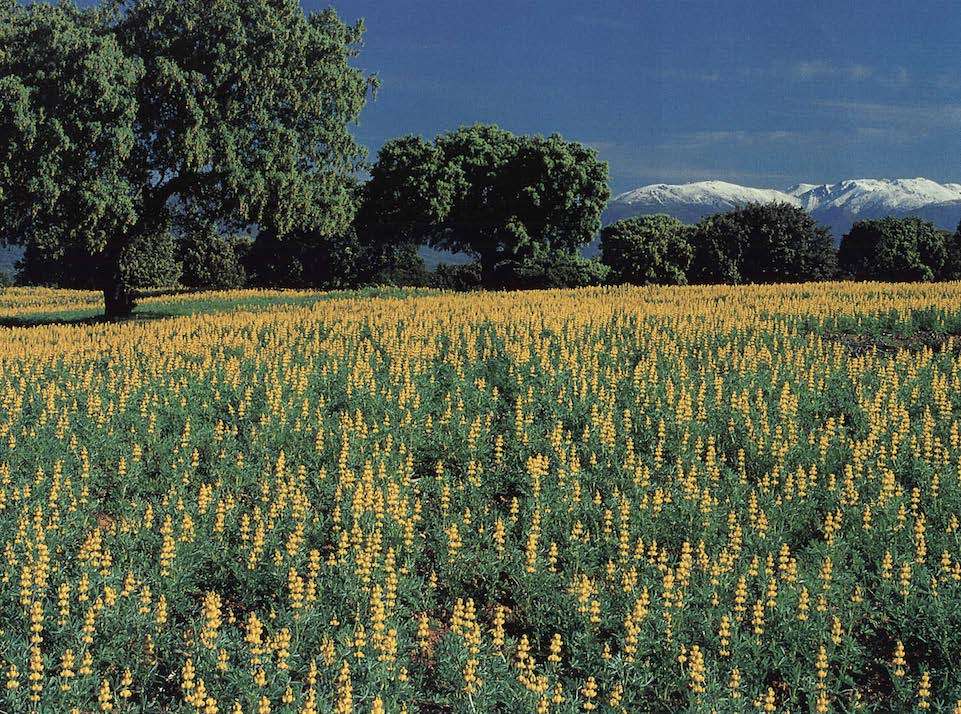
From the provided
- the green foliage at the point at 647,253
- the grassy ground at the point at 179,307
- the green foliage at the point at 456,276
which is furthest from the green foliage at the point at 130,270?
the green foliage at the point at 647,253

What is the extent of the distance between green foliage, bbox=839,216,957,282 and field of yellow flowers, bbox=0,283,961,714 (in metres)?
76.6

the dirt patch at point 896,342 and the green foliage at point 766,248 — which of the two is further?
the green foliage at point 766,248

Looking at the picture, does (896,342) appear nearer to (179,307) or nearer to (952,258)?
(179,307)

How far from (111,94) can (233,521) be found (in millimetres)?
20358

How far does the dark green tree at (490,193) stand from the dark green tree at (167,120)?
2755 cm

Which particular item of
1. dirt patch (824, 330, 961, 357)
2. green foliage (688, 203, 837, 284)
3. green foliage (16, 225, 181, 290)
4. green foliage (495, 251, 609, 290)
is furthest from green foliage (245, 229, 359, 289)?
dirt patch (824, 330, 961, 357)

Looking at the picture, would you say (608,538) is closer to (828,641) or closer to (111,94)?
(828,641)

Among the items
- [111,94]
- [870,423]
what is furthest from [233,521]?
[111,94]

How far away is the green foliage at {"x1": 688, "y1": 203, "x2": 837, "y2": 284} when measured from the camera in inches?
2931

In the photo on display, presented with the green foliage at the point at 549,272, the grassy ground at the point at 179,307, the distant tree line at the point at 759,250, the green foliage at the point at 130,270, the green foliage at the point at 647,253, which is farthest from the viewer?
the green foliage at the point at 647,253

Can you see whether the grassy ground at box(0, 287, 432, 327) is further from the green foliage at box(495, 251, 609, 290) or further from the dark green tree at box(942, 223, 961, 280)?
the dark green tree at box(942, 223, 961, 280)

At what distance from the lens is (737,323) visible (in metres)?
17.2

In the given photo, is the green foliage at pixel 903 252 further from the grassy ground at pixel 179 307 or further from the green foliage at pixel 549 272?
the grassy ground at pixel 179 307

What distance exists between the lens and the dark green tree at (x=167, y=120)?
80.3 ft
